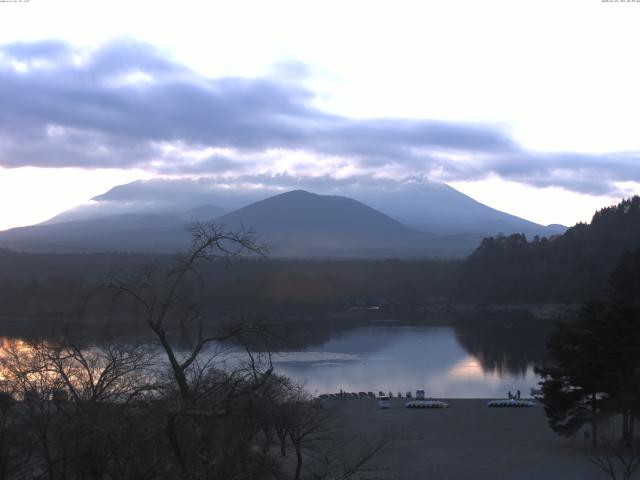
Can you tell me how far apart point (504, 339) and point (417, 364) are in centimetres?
549

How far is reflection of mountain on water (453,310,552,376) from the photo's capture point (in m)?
18.6

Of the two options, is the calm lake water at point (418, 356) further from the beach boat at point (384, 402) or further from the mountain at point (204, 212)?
the mountain at point (204, 212)

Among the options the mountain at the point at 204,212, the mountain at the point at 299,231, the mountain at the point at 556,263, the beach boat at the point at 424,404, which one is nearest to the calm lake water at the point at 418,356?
the beach boat at the point at 424,404

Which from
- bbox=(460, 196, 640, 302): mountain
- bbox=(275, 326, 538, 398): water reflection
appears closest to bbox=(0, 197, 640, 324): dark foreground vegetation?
bbox=(460, 196, 640, 302): mountain

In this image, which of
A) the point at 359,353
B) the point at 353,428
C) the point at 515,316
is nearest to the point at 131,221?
the point at 515,316

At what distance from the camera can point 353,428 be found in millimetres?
11016

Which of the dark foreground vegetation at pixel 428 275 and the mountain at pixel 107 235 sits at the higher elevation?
the mountain at pixel 107 235

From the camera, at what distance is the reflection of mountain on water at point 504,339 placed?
18578mm

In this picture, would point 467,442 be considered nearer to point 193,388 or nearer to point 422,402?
point 422,402

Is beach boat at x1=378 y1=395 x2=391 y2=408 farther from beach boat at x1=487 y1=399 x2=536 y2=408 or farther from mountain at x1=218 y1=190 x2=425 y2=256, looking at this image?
mountain at x1=218 y1=190 x2=425 y2=256

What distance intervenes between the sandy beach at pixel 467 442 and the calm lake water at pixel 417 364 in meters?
1.81

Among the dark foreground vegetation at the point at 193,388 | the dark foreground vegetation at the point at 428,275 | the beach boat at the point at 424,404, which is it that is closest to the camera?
the dark foreground vegetation at the point at 193,388

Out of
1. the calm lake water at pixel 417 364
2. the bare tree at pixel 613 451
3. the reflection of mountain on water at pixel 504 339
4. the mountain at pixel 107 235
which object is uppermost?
the mountain at pixel 107 235

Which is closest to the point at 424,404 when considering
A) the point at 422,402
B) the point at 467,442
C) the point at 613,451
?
the point at 422,402
